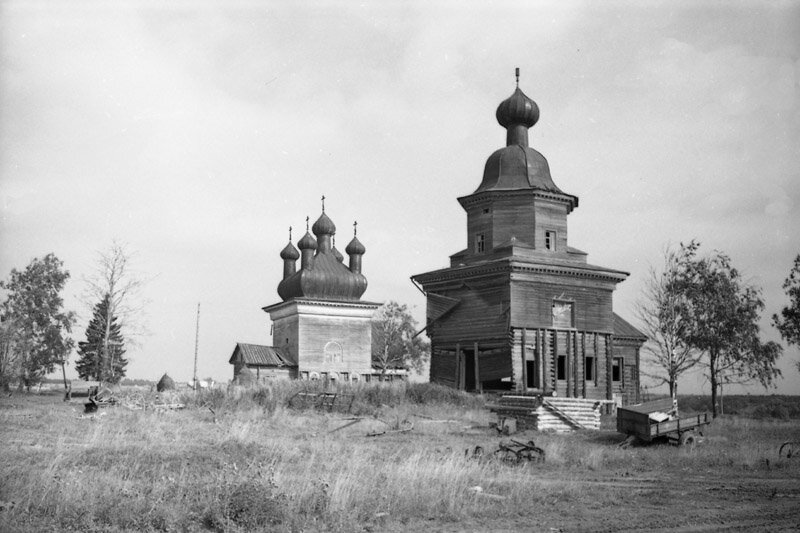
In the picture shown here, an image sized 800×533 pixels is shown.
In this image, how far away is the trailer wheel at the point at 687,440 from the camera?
21.5 meters

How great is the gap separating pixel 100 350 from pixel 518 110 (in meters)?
26.6

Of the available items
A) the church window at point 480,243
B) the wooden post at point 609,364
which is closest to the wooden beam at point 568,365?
the wooden post at point 609,364

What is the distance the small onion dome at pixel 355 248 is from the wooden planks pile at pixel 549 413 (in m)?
22.1

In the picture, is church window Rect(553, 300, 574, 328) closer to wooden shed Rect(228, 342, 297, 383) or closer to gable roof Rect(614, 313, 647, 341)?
gable roof Rect(614, 313, 647, 341)

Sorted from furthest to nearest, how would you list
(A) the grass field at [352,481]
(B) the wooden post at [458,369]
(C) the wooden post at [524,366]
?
(B) the wooden post at [458,369]
(C) the wooden post at [524,366]
(A) the grass field at [352,481]

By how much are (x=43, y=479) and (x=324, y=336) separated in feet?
106

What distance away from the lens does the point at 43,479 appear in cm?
1130

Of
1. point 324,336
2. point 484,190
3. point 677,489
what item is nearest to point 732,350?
point 484,190

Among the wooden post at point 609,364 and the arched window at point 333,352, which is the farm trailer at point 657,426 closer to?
the wooden post at point 609,364

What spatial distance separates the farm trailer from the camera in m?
21.3

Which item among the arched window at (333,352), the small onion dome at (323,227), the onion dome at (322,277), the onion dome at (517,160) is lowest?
the arched window at (333,352)

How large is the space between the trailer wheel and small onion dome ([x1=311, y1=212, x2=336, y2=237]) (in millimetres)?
28764

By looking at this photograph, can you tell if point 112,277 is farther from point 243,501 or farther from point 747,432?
point 243,501

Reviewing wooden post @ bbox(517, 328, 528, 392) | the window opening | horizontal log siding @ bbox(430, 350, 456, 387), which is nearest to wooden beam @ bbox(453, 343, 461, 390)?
horizontal log siding @ bbox(430, 350, 456, 387)
